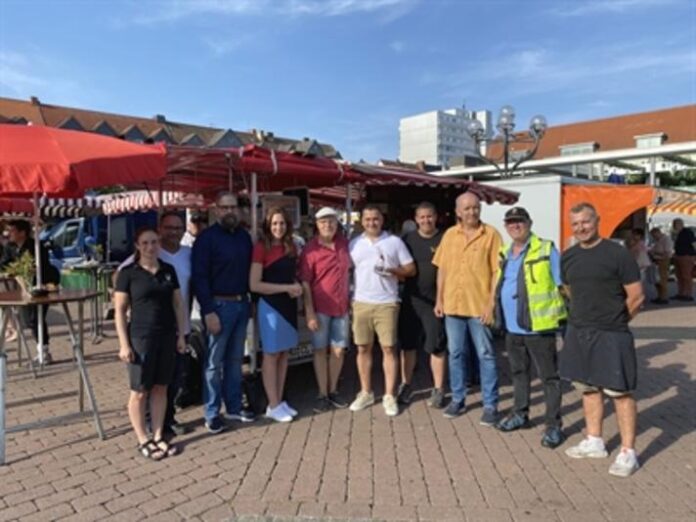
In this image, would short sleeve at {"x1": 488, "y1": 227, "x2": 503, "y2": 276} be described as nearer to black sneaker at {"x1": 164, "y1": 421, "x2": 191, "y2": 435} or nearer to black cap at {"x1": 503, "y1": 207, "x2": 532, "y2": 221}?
black cap at {"x1": 503, "y1": 207, "x2": 532, "y2": 221}

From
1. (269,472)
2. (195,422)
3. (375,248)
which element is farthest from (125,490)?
(375,248)

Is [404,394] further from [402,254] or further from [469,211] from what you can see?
[469,211]

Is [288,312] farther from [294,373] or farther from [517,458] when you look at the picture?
[517,458]

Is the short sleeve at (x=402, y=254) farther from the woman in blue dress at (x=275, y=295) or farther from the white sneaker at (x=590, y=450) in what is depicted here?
the white sneaker at (x=590, y=450)

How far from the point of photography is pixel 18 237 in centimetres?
710

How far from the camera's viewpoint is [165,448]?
159 inches

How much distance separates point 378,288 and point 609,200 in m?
8.29

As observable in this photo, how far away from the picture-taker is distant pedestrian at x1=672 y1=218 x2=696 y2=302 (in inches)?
519

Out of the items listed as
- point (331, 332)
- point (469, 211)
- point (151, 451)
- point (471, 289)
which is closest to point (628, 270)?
point (471, 289)

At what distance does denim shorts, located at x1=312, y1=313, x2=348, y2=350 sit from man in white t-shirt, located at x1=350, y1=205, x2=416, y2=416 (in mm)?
100

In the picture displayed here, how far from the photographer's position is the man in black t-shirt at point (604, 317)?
3.68m

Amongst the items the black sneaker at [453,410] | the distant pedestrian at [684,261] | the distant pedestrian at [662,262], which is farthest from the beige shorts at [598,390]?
the distant pedestrian at [684,261]

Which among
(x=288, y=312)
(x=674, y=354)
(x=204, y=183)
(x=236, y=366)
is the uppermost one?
(x=204, y=183)

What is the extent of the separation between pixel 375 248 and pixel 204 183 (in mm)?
3335
